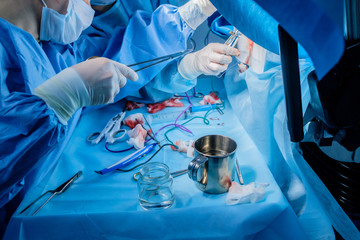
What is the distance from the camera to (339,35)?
301 mm

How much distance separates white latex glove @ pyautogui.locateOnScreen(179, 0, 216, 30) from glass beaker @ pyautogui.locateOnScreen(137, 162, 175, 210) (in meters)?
1.11

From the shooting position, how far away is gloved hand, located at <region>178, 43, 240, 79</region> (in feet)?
3.99

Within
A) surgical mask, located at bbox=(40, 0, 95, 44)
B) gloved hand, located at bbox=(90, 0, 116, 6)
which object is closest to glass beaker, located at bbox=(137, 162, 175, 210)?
surgical mask, located at bbox=(40, 0, 95, 44)

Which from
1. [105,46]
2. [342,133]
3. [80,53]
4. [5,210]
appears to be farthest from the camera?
[105,46]

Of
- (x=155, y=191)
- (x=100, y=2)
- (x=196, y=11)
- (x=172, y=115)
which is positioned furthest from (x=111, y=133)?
Result: (x=196, y=11)

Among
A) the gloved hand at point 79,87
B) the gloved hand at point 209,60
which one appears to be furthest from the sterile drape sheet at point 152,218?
the gloved hand at point 209,60

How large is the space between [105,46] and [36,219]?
3.83 ft

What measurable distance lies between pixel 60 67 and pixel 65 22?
215 millimetres

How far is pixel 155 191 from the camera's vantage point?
79 cm

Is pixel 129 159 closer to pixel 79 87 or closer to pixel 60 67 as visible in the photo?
pixel 79 87

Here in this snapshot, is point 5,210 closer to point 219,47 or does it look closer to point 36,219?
point 36,219

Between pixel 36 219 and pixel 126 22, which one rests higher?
pixel 126 22

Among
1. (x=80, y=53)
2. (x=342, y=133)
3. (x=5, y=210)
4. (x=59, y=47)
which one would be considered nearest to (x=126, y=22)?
(x=80, y=53)

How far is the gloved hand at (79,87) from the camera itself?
83 cm
